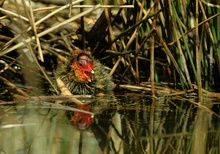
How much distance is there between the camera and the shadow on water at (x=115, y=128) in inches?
103

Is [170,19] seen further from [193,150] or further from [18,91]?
[193,150]

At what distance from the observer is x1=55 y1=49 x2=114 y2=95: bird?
12.6ft

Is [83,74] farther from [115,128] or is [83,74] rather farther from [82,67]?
[115,128]

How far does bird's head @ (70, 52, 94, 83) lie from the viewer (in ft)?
12.5

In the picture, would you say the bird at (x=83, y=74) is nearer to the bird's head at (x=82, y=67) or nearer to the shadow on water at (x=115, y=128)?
the bird's head at (x=82, y=67)

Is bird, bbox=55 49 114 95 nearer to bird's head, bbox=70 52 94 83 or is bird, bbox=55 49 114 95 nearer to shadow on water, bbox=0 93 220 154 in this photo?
bird's head, bbox=70 52 94 83

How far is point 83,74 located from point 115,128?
3.11 ft

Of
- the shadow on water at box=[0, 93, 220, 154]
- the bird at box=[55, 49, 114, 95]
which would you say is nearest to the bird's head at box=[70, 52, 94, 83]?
the bird at box=[55, 49, 114, 95]

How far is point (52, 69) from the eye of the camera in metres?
4.34

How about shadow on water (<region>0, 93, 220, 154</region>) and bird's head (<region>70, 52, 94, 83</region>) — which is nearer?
shadow on water (<region>0, 93, 220, 154</region>)

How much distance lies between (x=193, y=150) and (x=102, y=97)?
1282 mm

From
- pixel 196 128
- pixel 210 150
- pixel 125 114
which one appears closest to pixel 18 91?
pixel 125 114

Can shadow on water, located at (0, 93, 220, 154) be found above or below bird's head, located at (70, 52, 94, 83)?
below

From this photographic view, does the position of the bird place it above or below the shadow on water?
above
